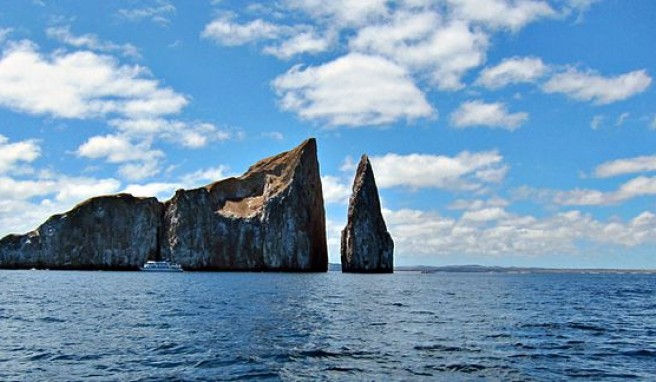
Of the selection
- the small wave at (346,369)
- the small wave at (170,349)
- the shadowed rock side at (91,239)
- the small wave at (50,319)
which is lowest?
the small wave at (346,369)

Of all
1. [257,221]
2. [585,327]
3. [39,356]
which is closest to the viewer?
[39,356]

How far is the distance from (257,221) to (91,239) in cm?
5034

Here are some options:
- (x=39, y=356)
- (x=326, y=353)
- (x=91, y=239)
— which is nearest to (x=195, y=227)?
(x=91, y=239)

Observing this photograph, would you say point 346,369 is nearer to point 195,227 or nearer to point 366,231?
point 366,231

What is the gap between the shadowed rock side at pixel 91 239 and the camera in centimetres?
17000

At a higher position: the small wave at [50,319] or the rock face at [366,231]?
the rock face at [366,231]

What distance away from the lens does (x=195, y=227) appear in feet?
546

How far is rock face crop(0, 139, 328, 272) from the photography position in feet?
534

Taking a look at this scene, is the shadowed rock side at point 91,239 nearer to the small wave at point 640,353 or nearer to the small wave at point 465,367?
the small wave at point 640,353

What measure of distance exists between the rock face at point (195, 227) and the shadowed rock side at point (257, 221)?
0.28 m

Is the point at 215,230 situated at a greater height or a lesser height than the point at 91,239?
greater

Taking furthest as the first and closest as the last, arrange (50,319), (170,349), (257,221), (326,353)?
(257,221)
(50,319)
(170,349)
(326,353)

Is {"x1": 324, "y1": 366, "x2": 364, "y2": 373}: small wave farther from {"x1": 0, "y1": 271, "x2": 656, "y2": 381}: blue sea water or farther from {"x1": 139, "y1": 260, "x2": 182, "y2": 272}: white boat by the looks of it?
{"x1": 139, "y1": 260, "x2": 182, "y2": 272}: white boat

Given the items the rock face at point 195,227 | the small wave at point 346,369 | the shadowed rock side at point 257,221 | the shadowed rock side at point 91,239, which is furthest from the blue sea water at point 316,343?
the shadowed rock side at point 91,239
